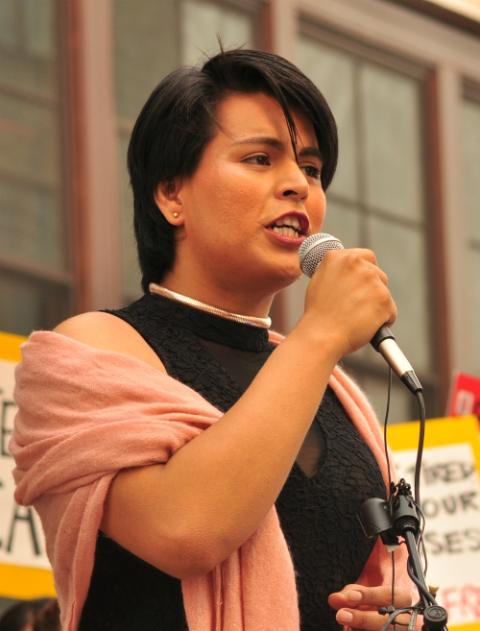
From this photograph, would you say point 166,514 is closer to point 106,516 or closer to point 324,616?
point 106,516

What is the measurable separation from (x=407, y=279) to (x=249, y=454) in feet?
25.2

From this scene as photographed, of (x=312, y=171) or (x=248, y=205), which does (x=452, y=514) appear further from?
(x=248, y=205)

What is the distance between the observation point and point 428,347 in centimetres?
1085

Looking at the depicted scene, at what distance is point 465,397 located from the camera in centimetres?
770

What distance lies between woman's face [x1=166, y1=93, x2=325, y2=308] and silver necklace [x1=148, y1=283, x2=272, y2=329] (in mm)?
15

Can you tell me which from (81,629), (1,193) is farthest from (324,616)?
(1,193)

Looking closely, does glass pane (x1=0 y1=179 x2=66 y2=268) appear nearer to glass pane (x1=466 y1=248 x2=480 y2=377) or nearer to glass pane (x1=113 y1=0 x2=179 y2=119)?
glass pane (x1=113 y1=0 x2=179 y2=119)

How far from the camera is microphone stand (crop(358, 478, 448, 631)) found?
3.03 m

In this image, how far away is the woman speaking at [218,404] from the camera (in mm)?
3256

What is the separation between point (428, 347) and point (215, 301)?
723cm

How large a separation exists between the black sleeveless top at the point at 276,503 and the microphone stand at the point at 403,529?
20 cm

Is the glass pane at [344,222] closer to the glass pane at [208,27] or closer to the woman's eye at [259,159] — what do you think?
the glass pane at [208,27]

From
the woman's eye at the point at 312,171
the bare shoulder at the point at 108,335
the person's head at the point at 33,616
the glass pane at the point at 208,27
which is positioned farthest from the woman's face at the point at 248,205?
the glass pane at the point at 208,27

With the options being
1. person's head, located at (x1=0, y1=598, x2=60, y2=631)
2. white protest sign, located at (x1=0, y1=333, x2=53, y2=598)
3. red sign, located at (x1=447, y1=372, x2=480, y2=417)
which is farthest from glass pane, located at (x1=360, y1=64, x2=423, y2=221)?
white protest sign, located at (x1=0, y1=333, x2=53, y2=598)
